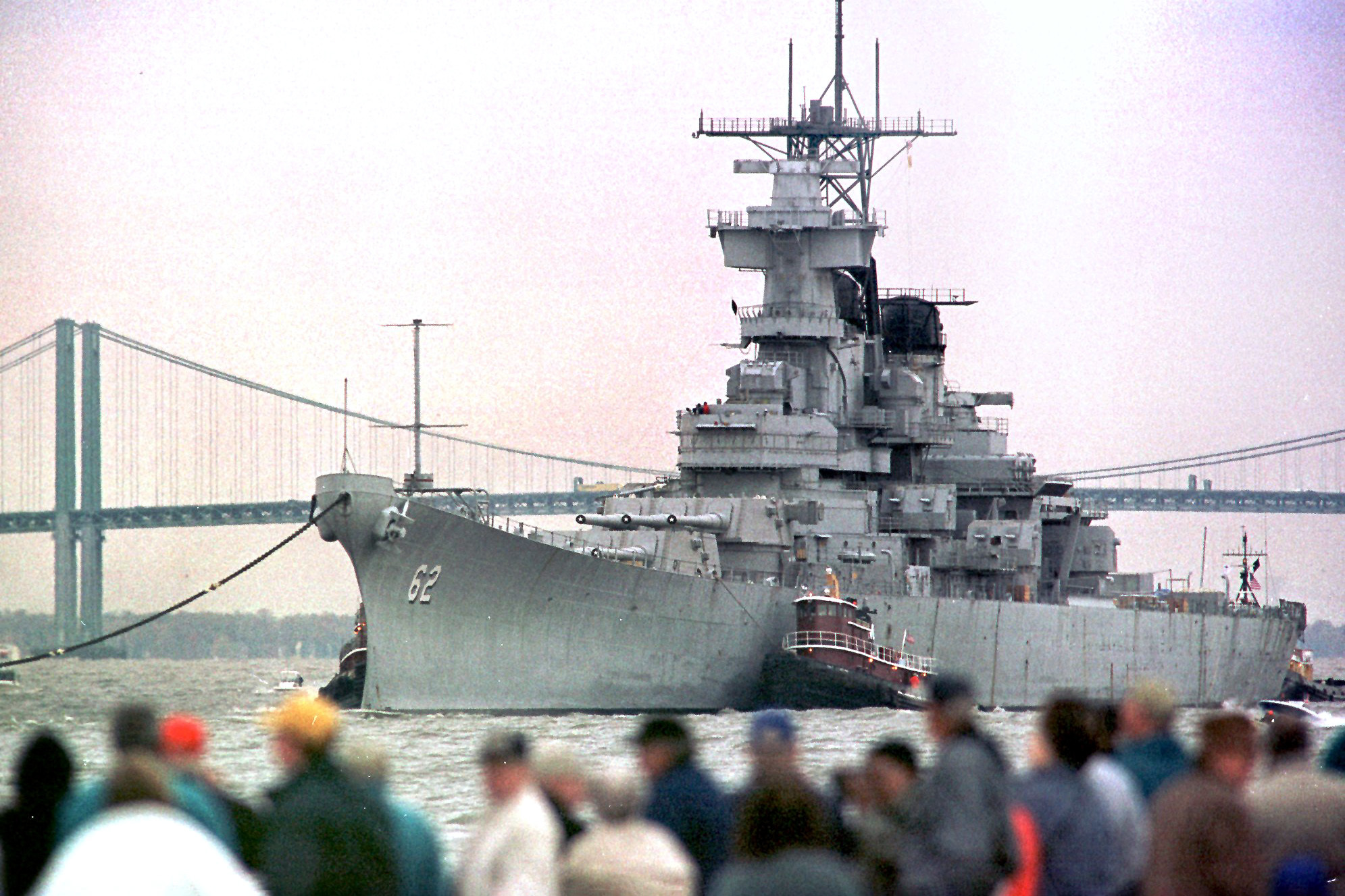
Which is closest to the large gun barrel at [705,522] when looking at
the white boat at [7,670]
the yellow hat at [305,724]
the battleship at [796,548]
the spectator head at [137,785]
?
the battleship at [796,548]

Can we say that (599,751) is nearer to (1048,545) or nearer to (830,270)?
(830,270)

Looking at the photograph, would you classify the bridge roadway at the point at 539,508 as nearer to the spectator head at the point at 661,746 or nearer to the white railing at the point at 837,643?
the white railing at the point at 837,643

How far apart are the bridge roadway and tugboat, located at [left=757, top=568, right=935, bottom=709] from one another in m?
16.8

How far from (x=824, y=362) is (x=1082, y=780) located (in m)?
33.9

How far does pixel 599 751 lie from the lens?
25.9 metres

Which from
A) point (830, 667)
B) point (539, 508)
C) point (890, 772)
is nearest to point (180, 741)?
point (890, 772)

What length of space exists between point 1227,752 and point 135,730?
4106 mm

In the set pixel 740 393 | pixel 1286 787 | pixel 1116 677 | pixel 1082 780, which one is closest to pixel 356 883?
pixel 1082 780

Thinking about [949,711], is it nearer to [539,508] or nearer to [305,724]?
[305,724]

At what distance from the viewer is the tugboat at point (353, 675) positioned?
39.0 metres

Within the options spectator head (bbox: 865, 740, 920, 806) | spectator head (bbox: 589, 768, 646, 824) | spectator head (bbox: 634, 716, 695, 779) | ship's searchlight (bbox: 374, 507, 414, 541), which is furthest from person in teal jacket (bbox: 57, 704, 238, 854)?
ship's searchlight (bbox: 374, 507, 414, 541)

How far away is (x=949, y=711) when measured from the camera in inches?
306

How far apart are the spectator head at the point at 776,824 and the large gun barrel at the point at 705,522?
30.1m

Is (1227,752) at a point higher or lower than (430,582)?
higher
